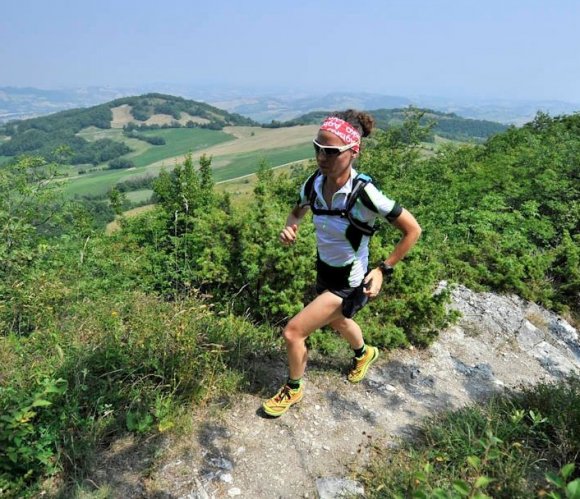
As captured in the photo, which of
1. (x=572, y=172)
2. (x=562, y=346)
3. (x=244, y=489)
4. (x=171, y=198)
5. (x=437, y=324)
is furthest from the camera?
(x=572, y=172)

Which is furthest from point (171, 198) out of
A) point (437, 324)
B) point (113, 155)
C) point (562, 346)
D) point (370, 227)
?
point (113, 155)

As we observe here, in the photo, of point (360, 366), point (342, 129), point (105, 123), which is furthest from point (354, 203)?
point (105, 123)

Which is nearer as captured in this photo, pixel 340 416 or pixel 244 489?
pixel 244 489

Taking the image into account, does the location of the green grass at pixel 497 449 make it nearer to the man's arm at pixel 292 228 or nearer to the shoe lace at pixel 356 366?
the shoe lace at pixel 356 366

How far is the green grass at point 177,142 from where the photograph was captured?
10544 cm

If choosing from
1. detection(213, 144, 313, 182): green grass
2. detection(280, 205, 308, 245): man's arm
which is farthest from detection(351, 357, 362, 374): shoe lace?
detection(213, 144, 313, 182): green grass

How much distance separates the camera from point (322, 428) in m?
3.63

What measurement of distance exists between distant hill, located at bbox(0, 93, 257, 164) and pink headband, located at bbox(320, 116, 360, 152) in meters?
111

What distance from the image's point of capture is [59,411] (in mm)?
3072

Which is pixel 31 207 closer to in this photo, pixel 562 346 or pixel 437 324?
pixel 437 324

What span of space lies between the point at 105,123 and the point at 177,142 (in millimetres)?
37839

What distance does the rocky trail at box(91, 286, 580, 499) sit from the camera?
3.00m

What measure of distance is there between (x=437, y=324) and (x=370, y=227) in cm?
251

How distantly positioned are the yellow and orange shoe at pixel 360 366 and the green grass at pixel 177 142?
328 ft
